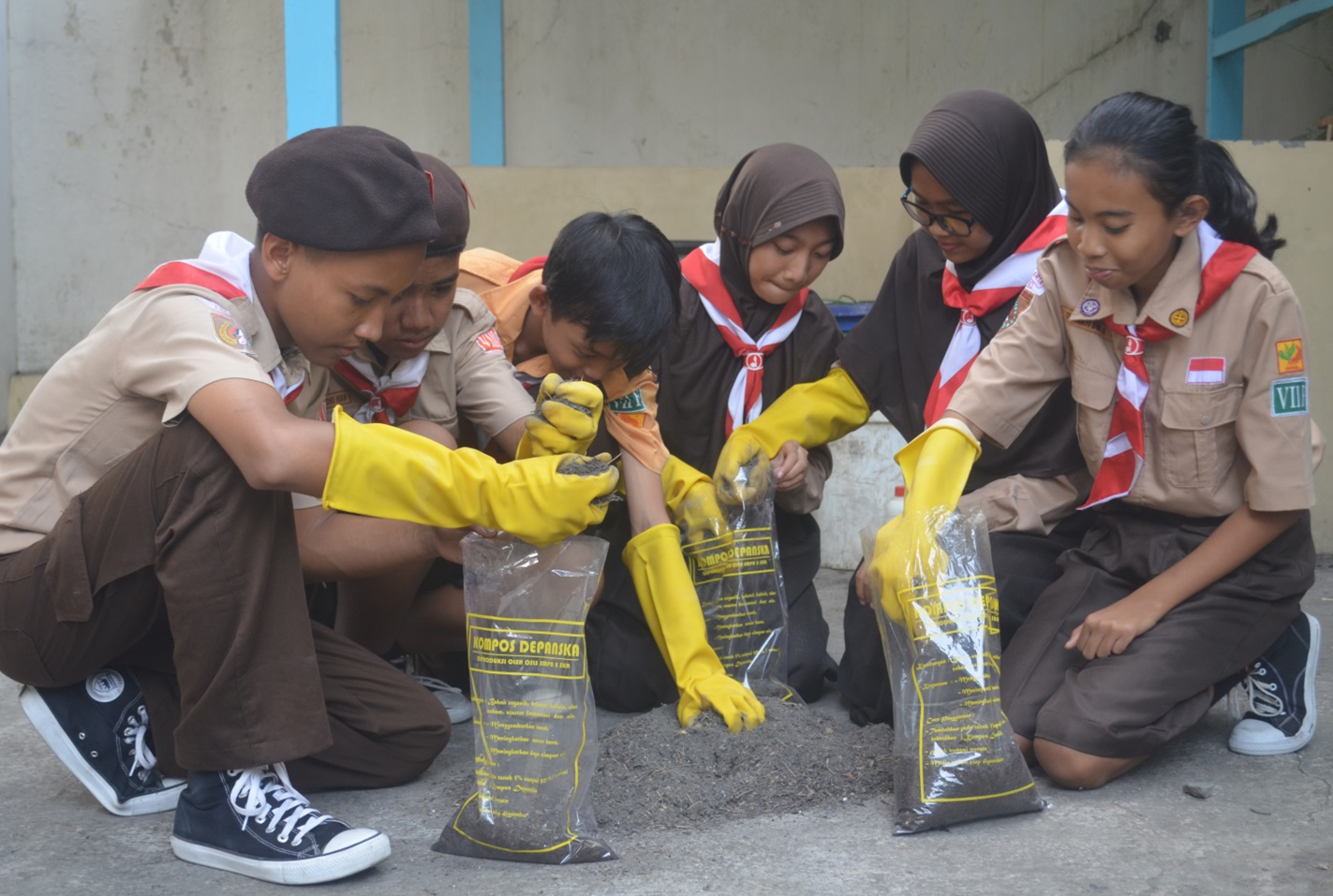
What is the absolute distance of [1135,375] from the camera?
220 cm

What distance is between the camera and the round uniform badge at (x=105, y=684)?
1976 mm

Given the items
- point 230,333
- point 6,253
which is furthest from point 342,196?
point 6,253

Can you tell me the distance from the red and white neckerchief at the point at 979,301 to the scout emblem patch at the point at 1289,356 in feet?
1.79

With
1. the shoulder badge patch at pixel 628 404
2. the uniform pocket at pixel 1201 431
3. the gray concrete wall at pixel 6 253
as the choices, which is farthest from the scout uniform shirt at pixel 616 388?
the gray concrete wall at pixel 6 253

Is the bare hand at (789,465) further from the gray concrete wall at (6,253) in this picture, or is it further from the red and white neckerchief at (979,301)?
the gray concrete wall at (6,253)

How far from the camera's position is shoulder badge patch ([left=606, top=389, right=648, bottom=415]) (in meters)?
2.50

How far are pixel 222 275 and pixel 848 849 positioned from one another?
127cm

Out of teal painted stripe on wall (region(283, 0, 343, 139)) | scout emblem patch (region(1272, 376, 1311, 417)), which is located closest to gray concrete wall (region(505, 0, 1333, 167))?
teal painted stripe on wall (region(283, 0, 343, 139))

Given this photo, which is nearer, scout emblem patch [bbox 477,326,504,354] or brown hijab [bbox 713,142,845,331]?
scout emblem patch [bbox 477,326,504,354]

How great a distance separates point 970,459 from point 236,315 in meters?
1.24

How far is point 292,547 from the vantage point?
182cm

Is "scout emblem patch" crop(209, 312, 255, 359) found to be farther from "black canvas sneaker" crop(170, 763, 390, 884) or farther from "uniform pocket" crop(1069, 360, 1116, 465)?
"uniform pocket" crop(1069, 360, 1116, 465)

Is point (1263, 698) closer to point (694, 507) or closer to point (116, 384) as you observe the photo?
point (694, 507)

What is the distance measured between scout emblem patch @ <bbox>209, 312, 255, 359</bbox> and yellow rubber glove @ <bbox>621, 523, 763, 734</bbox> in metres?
0.84
